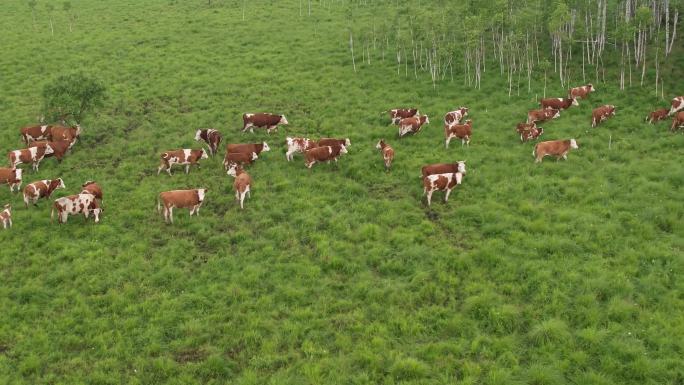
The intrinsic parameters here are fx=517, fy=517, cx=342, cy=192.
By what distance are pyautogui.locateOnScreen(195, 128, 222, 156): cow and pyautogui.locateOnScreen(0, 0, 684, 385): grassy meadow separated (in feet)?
3.79

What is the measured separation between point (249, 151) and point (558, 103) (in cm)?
1484

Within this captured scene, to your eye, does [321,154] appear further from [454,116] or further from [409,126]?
[454,116]

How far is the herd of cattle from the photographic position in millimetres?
17578

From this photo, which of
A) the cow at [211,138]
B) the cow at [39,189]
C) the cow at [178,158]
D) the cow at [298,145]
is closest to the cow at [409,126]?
the cow at [298,145]

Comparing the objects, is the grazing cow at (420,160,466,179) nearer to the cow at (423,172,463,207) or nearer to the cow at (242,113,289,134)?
the cow at (423,172,463,207)

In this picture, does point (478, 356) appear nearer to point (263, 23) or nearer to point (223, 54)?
point (223, 54)

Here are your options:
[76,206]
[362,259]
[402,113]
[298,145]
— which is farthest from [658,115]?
[76,206]

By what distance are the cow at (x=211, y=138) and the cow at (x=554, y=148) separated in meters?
13.2

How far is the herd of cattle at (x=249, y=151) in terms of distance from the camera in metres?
17.6

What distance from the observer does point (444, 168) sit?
18625 mm

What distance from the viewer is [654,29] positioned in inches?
1250

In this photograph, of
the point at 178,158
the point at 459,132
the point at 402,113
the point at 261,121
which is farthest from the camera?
the point at 402,113

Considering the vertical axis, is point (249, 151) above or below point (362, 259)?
above

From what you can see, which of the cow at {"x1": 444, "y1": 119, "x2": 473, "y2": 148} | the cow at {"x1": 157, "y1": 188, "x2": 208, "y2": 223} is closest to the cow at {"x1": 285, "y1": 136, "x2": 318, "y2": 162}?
the cow at {"x1": 157, "y1": 188, "x2": 208, "y2": 223}
